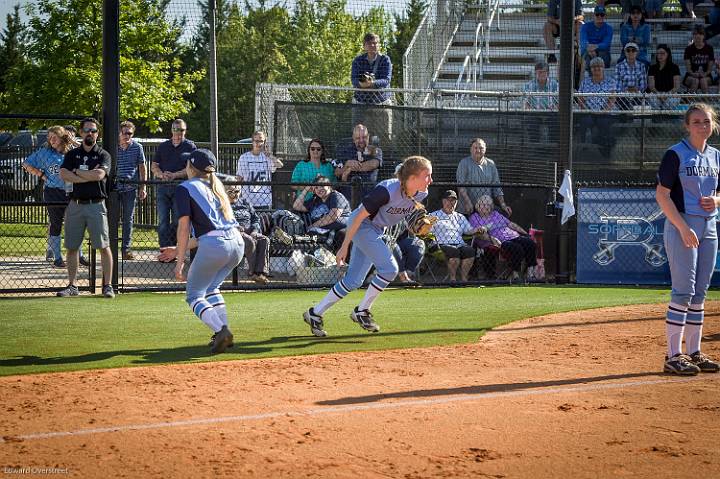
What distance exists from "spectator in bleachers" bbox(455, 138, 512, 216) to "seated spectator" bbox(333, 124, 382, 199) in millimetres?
1404

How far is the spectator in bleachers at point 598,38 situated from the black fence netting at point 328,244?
554cm

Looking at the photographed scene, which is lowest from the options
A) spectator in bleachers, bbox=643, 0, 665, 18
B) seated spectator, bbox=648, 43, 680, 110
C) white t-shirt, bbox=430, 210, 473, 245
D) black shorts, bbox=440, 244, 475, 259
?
black shorts, bbox=440, 244, 475, 259

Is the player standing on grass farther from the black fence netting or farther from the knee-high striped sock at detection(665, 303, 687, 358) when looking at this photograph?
the black fence netting

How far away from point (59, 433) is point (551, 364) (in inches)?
170

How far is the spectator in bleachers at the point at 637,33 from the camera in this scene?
20.1m

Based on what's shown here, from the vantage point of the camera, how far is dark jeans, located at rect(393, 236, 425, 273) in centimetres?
1427

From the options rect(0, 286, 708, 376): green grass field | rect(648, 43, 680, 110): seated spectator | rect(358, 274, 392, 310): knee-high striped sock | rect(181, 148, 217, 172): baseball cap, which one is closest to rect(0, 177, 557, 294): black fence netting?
rect(0, 286, 708, 376): green grass field

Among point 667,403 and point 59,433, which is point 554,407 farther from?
point 59,433

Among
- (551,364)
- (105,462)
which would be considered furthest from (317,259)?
(105,462)

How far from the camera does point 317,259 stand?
47.0ft

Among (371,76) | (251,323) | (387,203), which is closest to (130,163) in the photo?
(371,76)

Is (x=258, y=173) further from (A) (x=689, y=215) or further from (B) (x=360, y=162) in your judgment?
(A) (x=689, y=215)

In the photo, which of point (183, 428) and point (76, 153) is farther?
point (76, 153)

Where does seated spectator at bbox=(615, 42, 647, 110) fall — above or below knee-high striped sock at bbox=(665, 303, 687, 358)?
above
